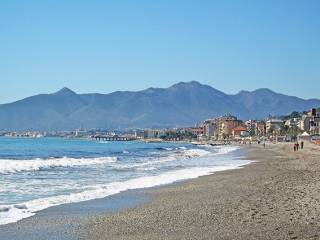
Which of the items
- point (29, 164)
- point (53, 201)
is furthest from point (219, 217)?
point (29, 164)

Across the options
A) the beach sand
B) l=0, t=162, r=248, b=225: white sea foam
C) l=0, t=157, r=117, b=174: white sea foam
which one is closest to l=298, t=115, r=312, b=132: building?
l=0, t=157, r=117, b=174: white sea foam

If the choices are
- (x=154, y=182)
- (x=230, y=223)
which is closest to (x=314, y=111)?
(x=154, y=182)

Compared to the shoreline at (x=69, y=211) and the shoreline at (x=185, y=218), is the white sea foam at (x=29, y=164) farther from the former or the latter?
the shoreline at (x=185, y=218)

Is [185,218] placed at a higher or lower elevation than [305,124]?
lower

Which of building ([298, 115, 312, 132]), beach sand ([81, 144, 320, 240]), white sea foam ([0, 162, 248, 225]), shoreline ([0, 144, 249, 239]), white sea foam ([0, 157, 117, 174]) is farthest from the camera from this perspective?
building ([298, 115, 312, 132])

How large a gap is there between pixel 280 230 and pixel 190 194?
7723 mm

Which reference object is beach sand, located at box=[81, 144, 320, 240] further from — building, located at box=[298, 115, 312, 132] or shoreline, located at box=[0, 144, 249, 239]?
building, located at box=[298, 115, 312, 132]

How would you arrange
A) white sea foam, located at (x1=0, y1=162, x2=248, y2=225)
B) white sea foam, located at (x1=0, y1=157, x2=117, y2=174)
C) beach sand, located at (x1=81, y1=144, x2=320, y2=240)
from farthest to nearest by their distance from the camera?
1. white sea foam, located at (x1=0, y1=157, x2=117, y2=174)
2. white sea foam, located at (x1=0, y1=162, x2=248, y2=225)
3. beach sand, located at (x1=81, y1=144, x2=320, y2=240)

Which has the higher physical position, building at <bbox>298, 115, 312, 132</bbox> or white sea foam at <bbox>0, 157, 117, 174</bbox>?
building at <bbox>298, 115, 312, 132</bbox>

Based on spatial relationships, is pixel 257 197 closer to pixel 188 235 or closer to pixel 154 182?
pixel 188 235

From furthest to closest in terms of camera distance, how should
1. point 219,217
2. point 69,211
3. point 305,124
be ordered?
point 305,124 < point 69,211 < point 219,217

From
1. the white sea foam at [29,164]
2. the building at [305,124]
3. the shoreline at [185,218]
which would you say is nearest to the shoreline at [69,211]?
the shoreline at [185,218]

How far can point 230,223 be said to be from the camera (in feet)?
35.2

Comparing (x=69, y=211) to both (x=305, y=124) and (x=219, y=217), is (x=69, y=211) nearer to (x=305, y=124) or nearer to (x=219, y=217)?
(x=219, y=217)
